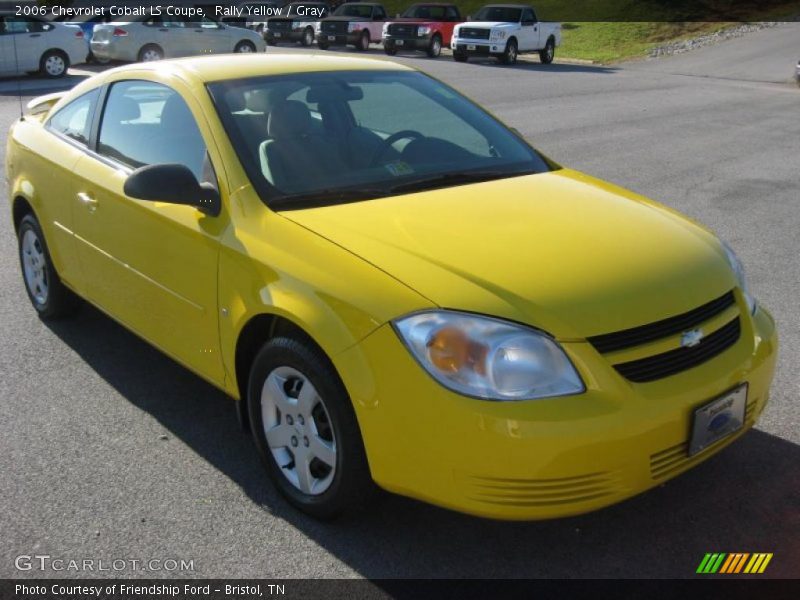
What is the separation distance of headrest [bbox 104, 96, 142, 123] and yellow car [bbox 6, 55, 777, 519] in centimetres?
2

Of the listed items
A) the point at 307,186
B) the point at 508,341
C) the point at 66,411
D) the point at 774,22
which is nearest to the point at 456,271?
the point at 508,341

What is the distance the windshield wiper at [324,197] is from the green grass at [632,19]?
2844 centimetres

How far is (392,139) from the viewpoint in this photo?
4086 mm

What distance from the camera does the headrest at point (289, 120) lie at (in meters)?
3.80

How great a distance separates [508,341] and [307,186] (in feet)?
4.06

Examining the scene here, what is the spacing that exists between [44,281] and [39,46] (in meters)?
16.6

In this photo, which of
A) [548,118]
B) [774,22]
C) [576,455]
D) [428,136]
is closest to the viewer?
[576,455]

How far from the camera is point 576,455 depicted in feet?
8.87

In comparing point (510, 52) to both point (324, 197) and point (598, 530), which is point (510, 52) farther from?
point (598, 530)

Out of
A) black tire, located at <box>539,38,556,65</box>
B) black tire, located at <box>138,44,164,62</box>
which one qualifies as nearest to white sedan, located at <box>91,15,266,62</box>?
black tire, located at <box>138,44,164,62</box>

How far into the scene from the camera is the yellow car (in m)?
2.76

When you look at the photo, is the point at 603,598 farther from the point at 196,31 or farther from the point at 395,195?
the point at 196,31

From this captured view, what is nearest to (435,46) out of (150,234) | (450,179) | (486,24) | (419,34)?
(419,34)

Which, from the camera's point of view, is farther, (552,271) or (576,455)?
(552,271)
